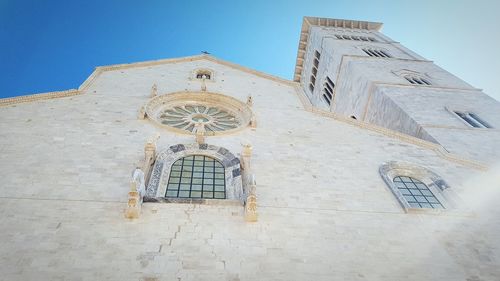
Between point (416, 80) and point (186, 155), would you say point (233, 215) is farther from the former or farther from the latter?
point (416, 80)

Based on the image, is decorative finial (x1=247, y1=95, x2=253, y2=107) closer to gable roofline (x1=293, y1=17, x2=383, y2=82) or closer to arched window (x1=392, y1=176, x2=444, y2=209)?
arched window (x1=392, y1=176, x2=444, y2=209)

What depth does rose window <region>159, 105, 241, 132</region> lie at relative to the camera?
14281 mm

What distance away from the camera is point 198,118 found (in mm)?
15242

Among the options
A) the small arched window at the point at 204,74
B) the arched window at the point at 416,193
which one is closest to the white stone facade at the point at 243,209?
the arched window at the point at 416,193

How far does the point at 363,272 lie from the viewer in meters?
7.58

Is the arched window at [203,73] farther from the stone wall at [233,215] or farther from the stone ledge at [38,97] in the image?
the stone ledge at [38,97]

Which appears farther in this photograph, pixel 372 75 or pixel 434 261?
pixel 372 75

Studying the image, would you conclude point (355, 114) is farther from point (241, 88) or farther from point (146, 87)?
point (146, 87)

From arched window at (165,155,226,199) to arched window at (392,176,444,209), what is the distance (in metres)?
5.32

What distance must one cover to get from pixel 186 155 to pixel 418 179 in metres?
7.25

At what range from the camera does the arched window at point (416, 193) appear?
10.6 metres

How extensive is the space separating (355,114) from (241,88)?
8.25 metres

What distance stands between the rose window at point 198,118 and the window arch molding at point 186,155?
2371 millimetres

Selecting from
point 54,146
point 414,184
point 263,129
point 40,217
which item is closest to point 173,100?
point 263,129
